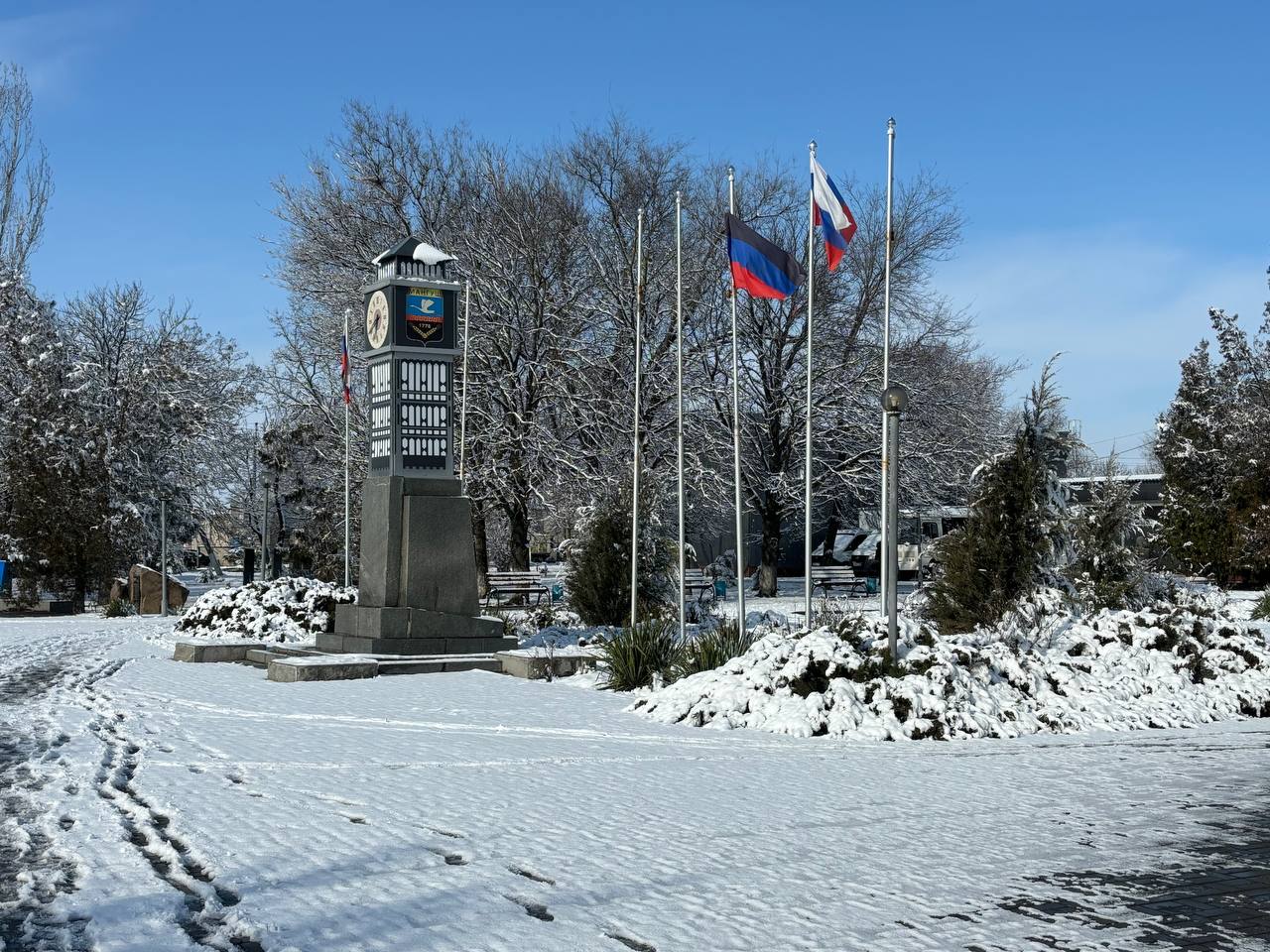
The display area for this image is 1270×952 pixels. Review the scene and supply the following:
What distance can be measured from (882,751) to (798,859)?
3.82 m

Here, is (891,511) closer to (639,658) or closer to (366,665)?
(639,658)

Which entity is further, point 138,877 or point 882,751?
point 882,751

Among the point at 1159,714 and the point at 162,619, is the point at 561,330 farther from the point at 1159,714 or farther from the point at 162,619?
the point at 1159,714

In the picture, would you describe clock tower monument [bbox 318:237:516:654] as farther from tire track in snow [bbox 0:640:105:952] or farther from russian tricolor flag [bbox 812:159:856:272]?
tire track in snow [bbox 0:640:105:952]

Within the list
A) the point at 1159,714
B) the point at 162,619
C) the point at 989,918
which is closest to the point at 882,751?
the point at 1159,714

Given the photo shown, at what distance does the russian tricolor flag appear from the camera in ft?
49.8

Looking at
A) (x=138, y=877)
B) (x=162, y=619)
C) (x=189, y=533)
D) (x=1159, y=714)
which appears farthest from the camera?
(x=189, y=533)

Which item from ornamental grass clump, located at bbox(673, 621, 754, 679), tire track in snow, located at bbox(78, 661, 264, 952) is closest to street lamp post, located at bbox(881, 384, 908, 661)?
ornamental grass clump, located at bbox(673, 621, 754, 679)

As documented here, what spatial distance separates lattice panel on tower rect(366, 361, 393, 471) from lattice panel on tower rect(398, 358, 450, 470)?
152 mm

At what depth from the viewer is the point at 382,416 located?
16906 millimetres

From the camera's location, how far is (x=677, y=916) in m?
5.06

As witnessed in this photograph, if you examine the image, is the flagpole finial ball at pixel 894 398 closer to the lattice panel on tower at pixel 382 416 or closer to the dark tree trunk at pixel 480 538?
the lattice panel on tower at pixel 382 416

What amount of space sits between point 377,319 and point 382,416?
139 cm

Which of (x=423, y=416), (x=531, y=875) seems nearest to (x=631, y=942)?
(x=531, y=875)
